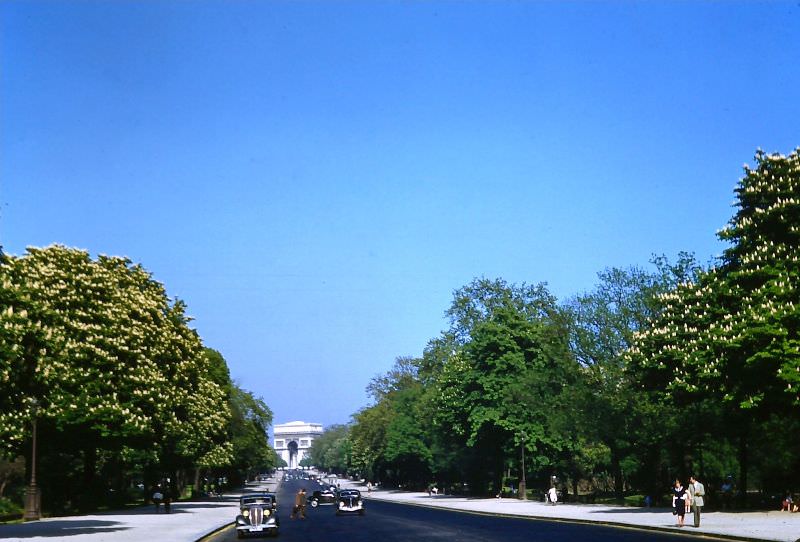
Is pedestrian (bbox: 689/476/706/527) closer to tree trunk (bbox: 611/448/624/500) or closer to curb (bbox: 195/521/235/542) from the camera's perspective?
curb (bbox: 195/521/235/542)

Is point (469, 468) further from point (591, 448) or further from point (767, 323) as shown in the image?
point (767, 323)

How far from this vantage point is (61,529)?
44094mm

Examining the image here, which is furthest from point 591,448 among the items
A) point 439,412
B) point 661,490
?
point 439,412

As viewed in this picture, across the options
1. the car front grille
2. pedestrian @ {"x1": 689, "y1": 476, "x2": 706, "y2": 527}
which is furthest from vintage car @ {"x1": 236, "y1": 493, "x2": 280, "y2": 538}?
pedestrian @ {"x1": 689, "y1": 476, "x2": 706, "y2": 527}

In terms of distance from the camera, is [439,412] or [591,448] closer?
[591,448]

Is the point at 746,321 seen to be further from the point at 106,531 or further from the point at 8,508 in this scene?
the point at 8,508

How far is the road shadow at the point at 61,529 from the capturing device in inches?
1540

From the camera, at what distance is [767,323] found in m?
44.1

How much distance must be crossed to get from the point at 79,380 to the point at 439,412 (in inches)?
1951

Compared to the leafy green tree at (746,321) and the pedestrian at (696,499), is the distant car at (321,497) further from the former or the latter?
the pedestrian at (696,499)

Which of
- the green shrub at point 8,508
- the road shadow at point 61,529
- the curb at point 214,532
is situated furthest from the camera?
the green shrub at point 8,508

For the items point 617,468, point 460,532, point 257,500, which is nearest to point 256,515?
point 257,500

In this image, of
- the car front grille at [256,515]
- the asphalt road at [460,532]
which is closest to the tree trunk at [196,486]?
the asphalt road at [460,532]

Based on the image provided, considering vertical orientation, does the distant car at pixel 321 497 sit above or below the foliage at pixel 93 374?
below
